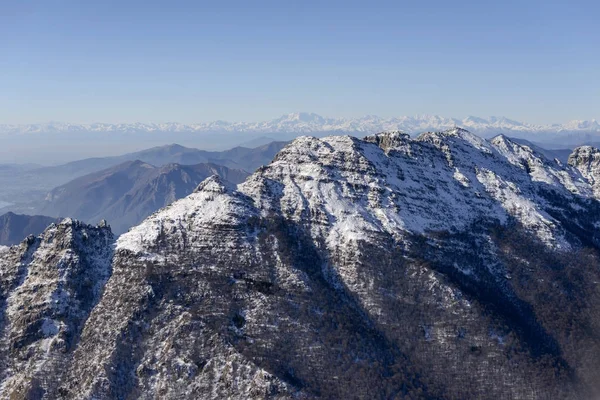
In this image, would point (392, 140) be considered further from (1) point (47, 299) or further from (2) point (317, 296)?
(1) point (47, 299)

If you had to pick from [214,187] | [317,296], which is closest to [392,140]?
[214,187]

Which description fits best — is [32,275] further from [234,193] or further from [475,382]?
[475,382]

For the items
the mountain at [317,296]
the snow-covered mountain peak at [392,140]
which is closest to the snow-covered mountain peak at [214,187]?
the mountain at [317,296]

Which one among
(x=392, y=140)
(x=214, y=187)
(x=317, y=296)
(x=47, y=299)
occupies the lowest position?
(x=317, y=296)

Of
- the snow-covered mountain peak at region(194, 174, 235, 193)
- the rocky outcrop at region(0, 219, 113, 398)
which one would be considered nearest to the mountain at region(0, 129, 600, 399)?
the rocky outcrop at region(0, 219, 113, 398)

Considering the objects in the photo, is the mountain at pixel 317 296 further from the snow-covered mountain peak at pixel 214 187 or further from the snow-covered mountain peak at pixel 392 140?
the snow-covered mountain peak at pixel 392 140

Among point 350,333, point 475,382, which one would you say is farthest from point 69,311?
point 475,382

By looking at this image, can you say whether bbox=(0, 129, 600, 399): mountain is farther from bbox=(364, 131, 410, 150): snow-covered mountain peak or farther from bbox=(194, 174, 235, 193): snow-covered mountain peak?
bbox=(364, 131, 410, 150): snow-covered mountain peak

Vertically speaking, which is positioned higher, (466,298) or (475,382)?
(466,298)
